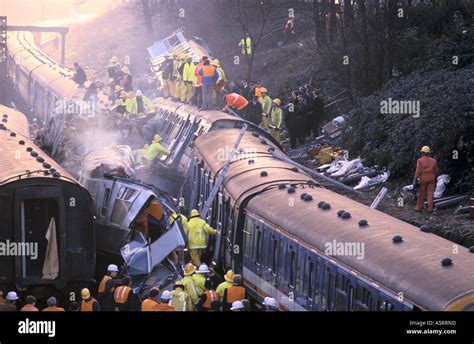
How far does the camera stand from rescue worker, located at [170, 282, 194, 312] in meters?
14.9

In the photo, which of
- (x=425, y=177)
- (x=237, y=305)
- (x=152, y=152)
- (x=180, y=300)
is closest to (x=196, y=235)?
(x=180, y=300)

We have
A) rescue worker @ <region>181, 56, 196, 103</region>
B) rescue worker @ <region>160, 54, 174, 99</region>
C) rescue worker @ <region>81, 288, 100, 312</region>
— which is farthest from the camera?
rescue worker @ <region>160, 54, 174, 99</region>

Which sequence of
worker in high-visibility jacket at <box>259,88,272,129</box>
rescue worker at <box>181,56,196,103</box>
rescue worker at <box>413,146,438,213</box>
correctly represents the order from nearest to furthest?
rescue worker at <box>413,146,438,213</box> → worker in high-visibility jacket at <box>259,88,272,129</box> → rescue worker at <box>181,56,196,103</box>

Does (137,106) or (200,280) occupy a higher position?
(137,106)

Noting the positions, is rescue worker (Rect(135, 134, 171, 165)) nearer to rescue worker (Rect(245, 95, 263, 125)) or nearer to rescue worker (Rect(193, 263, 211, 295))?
rescue worker (Rect(245, 95, 263, 125))

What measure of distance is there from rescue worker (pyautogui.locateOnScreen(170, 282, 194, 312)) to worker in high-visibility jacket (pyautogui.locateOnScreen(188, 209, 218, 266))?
332 cm

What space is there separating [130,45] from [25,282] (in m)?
40.2

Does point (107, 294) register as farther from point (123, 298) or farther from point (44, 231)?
point (44, 231)

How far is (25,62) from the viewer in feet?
152

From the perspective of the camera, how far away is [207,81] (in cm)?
2872

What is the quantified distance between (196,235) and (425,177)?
14.9 ft

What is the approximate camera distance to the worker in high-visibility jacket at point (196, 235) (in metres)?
18.4

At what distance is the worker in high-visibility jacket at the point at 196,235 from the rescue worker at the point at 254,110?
468 inches

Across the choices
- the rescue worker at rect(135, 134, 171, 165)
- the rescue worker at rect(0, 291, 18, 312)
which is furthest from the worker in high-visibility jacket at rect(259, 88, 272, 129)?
the rescue worker at rect(0, 291, 18, 312)
